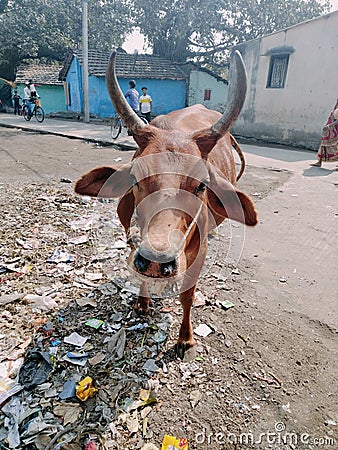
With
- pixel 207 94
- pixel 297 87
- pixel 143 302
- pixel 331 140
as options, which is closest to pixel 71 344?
pixel 143 302

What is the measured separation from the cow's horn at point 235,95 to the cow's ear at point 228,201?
0.28 m

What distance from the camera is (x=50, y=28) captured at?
81.2 feet

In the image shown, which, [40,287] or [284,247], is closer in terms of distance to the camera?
[40,287]

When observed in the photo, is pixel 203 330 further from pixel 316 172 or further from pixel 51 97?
pixel 51 97

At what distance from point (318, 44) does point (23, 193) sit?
1111 centimetres

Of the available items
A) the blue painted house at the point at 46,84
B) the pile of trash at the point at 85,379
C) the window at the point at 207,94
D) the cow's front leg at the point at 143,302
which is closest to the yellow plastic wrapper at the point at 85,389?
the pile of trash at the point at 85,379

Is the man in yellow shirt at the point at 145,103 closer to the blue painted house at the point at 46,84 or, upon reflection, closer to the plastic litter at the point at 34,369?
the plastic litter at the point at 34,369

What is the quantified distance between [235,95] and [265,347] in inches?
73.8

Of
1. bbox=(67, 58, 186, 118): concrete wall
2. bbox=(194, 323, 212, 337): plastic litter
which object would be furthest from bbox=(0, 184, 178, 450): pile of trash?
bbox=(67, 58, 186, 118): concrete wall

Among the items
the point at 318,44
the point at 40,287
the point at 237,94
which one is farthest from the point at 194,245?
the point at 318,44

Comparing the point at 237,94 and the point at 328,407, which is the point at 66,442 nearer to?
the point at 328,407

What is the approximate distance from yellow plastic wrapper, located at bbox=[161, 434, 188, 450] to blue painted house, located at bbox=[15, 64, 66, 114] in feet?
81.4

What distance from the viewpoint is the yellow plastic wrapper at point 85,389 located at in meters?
2.11

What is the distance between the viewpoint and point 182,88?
22.1 m
